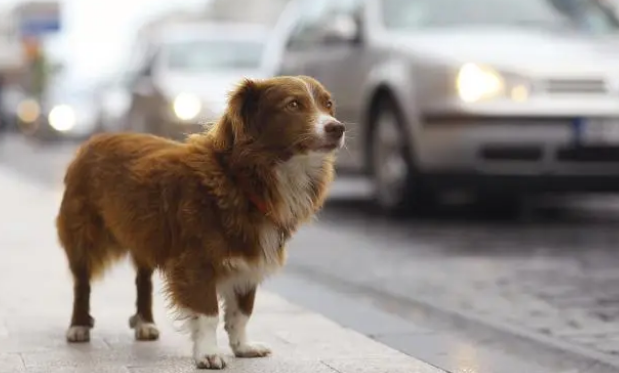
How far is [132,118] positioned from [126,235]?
437 inches

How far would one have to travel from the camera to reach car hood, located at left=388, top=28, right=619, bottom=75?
1032 cm

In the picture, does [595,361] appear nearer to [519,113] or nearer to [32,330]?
[32,330]

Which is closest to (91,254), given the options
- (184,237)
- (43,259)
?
(184,237)

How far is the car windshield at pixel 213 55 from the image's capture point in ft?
53.7

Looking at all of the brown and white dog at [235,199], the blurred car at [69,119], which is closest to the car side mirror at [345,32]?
the brown and white dog at [235,199]

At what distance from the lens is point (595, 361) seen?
5.58 metres

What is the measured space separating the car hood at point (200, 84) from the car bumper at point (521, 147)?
185 inches

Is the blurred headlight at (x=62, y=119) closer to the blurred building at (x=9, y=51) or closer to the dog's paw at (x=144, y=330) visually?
the dog's paw at (x=144, y=330)

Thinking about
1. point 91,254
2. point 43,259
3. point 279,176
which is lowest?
point 43,259

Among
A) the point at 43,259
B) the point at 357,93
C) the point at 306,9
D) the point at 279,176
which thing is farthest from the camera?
the point at 306,9

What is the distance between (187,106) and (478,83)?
17.4ft

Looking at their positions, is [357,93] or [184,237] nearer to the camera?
[184,237]

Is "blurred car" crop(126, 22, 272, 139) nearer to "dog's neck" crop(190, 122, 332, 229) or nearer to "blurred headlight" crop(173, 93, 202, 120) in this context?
"blurred headlight" crop(173, 93, 202, 120)

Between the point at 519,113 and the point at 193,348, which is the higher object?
the point at 519,113
